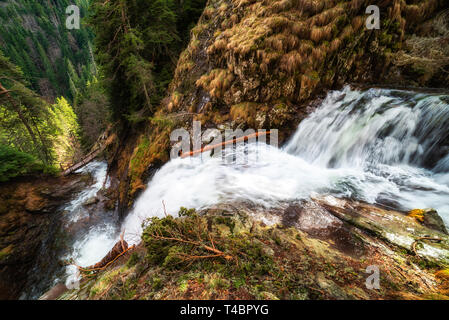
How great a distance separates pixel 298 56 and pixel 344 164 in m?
4.11

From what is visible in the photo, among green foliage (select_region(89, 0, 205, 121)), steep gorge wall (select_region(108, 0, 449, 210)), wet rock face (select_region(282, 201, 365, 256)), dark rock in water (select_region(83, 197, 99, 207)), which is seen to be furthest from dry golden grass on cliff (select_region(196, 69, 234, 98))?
dark rock in water (select_region(83, 197, 99, 207))

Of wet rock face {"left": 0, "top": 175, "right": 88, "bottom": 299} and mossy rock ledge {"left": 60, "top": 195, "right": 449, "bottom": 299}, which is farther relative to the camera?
wet rock face {"left": 0, "top": 175, "right": 88, "bottom": 299}

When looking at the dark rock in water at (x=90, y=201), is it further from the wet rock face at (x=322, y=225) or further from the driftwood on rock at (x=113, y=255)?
the wet rock face at (x=322, y=225)

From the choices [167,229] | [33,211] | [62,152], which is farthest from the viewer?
[62,152]

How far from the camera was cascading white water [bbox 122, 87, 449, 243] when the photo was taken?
14.7 feet

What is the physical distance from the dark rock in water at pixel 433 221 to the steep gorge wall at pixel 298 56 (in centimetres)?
432

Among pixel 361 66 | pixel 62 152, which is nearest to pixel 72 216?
pixel 361 66

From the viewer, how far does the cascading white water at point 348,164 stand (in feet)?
14.7

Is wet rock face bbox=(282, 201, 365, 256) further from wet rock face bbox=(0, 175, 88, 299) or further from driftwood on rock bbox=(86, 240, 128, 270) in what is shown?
wet rock face bbox=(0, 175, 88, 299)

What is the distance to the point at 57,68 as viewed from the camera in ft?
241

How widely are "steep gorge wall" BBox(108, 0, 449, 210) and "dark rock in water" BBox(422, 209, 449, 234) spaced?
432 cm

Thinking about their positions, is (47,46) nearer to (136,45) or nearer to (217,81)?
(136,45)

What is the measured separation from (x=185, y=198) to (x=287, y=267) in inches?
150

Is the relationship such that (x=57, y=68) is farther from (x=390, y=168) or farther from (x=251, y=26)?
(x=390, y=168)
